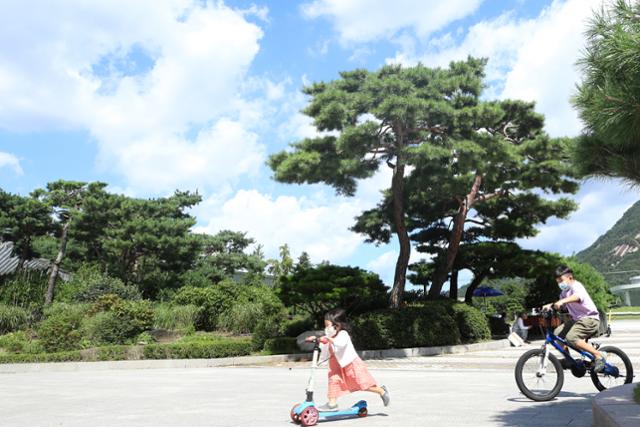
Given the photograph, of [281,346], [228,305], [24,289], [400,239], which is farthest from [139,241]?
[400,239]

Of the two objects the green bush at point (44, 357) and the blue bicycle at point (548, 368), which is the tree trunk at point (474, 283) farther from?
the blue bicycle at point (548, 368)

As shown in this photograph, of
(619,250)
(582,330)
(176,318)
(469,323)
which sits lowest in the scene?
(582,330)

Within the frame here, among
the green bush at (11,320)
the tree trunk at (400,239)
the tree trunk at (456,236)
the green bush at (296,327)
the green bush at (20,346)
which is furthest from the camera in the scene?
the green bush at (11,320)

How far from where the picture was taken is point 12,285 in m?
28.0

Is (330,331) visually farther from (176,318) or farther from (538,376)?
(176,318)

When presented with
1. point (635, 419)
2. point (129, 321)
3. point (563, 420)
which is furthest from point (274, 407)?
point (129, 321)

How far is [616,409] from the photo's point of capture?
178 inches

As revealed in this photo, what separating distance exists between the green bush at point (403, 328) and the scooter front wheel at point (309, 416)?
36.9 ft

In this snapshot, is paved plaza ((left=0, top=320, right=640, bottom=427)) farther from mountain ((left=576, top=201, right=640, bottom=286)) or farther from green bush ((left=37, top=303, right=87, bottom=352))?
mountain ((left=576, top=201, right=640, bottom=286))

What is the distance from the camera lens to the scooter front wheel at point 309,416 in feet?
18.1

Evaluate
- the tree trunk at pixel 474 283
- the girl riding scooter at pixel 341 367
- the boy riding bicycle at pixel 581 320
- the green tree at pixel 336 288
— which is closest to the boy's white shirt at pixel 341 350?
the girl riding scooter at pixel 341 367

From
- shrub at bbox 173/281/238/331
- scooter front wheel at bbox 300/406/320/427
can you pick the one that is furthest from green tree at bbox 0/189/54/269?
scooter front wheel at bbox 300/406/320/427

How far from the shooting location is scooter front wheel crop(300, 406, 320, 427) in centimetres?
552

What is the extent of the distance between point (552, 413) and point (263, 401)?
12.3ft
